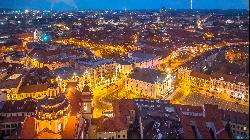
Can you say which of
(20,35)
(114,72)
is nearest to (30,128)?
(114,72)

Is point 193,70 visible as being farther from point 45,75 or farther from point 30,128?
point 30,128

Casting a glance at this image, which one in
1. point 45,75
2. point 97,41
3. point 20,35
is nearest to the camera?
point 45,75

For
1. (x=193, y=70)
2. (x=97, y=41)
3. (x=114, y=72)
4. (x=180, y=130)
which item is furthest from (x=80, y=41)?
(x=180, y=130)

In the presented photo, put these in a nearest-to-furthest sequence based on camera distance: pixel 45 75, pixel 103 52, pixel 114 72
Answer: pixel 45 75
pixel 114 72
pixel 103 52

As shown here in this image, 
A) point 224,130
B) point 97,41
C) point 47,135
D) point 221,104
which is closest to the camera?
point 47,135

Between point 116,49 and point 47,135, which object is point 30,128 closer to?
point 47,135

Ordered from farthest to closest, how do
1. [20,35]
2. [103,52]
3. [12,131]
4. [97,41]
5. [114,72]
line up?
[20,35], [97,41], [103,52], [114,72], [12,131]

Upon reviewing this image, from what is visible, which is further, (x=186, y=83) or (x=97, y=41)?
(x=97, y=41)

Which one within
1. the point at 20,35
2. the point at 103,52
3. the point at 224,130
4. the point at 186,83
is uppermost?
the point at 20,35

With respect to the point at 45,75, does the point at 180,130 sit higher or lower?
lower
